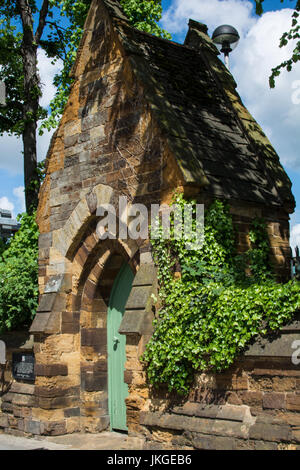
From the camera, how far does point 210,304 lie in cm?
757

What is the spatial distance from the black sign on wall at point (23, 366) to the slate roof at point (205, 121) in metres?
4.94

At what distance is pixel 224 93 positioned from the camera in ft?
38.0

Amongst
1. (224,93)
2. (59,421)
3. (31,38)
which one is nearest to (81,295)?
(59,421)

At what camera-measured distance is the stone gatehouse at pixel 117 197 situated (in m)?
8.54

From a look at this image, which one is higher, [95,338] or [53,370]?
[95,338]

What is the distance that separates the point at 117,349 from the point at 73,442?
5.55 ft

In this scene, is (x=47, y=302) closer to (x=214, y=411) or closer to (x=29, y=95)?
(x=214, y=411)

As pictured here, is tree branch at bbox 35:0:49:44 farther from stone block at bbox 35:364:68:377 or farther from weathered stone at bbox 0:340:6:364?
stone block at bbox 35:364:68:377

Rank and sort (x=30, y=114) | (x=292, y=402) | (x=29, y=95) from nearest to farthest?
(x=292, y=402)
(x=30, y=114)
(x=29, y=95)

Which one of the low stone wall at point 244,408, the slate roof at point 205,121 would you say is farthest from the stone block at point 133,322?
the slate roof at point 205,121

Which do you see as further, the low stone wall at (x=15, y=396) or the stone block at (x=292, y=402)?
the low stone wall at (x=15, y=396)

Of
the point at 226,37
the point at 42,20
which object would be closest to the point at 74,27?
the point at 42,20

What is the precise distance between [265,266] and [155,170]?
2380mm

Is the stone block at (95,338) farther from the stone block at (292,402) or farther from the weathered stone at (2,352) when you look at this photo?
the stone block at (292,402)
